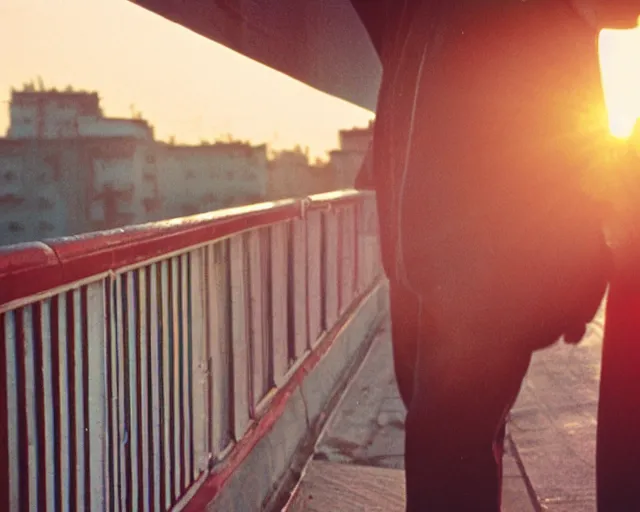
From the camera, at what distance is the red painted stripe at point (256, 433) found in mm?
2846

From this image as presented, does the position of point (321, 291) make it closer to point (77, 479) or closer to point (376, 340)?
point (376, 340)

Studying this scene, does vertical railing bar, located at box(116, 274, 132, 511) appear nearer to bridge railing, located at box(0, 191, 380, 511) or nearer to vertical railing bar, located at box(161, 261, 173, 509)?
bridge railing, located at box(0, 191, 380, 511)

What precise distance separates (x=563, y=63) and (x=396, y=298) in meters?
0.65

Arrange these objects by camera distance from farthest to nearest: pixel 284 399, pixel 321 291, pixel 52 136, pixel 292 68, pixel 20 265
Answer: pixel 52 136, pixel 321 291, pixel 284 399, pixel 292 68, pixel 20 265

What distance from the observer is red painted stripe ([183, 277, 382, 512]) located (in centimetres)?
285

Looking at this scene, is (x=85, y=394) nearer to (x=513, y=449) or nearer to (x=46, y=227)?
(x=513, y=449)

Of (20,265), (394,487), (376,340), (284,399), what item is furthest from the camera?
(376,340)

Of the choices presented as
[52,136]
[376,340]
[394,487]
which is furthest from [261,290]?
[52,136]

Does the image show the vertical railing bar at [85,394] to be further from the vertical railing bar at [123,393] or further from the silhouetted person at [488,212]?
the silhouetted person at [488,212]

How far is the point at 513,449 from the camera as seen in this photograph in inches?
172

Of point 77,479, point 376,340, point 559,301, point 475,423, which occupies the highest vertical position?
point 559,301

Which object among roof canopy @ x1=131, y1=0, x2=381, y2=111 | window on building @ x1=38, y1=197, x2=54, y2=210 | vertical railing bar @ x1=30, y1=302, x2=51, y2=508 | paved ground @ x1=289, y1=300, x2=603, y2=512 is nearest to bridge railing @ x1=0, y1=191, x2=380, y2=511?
vertical railing bar @ x1=30, y1=302, x2=51, y2=508

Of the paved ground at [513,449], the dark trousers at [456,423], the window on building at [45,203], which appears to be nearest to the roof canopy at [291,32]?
the dark trousers at [456,423]

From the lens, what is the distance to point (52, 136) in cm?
5897
